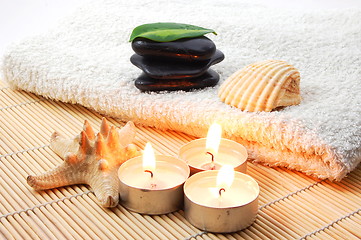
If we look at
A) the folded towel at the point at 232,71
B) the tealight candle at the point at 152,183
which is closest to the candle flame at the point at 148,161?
the tealight candle at the point at 152,183

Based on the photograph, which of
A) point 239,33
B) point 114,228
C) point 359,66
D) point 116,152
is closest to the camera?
point 114,228

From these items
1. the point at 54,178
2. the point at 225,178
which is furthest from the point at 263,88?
the point at 54,178

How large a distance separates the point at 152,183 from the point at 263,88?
1.04ft

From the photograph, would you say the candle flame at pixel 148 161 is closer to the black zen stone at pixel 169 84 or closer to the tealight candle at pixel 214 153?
the tealight candle at pixel 214 153

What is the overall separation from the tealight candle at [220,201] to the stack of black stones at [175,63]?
1.09 feet

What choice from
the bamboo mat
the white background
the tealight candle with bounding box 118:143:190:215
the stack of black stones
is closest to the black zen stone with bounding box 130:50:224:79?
the stack of black stones

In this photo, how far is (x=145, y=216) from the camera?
2.91 feet

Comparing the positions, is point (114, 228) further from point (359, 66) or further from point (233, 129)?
point (359, 66)

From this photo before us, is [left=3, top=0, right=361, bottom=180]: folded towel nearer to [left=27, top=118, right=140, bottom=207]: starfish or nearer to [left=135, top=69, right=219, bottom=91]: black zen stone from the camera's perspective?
[left=135, top=69, right=219, bottom=91]: black zen stone

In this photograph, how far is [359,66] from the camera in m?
1.28

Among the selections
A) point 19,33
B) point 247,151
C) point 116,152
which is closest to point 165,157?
point 116,152

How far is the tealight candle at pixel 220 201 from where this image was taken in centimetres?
82

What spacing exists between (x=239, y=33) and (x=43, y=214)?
0.79 metres

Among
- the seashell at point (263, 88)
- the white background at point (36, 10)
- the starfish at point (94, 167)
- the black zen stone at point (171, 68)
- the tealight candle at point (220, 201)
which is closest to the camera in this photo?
the tealight candle at point (220, 201)
